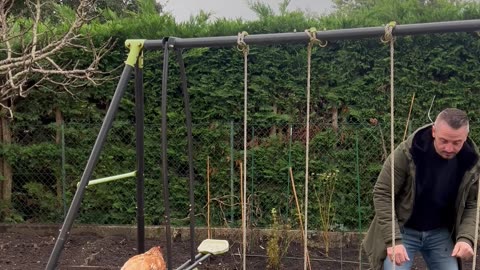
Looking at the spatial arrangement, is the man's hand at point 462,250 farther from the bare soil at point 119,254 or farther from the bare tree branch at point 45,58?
the bare tree branch at point 45,58

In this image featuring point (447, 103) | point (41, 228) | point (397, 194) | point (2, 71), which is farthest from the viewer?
point (41, 228)

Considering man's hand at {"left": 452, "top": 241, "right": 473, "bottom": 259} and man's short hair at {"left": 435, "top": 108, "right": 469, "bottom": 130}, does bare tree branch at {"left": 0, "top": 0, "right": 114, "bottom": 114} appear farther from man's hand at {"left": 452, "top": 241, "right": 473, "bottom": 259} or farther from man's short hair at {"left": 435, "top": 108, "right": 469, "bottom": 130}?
man's hand at {"left": 452, "top": 241, "right": 473, "bottom": 259}

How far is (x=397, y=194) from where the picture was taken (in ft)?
8.68

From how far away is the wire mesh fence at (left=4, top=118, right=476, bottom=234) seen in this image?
5.50 m

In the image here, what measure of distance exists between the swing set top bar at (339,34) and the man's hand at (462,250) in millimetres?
995

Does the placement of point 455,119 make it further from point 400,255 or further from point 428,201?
point 400,255

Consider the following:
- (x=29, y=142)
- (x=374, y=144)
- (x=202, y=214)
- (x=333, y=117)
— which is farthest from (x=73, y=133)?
(x=374, y=144)

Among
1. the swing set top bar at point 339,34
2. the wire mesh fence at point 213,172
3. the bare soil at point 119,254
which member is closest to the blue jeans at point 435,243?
the swing set top bar at point 339,34

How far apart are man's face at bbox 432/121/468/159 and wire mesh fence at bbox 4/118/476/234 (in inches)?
110

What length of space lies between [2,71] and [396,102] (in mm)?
3785

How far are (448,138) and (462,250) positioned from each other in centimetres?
55

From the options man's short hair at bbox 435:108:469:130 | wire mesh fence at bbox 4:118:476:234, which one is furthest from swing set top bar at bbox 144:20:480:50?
wire mesh fence at bbox 4:118:476:234

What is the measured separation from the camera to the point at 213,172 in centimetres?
570

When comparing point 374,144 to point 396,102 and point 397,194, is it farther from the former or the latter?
point 397,194
